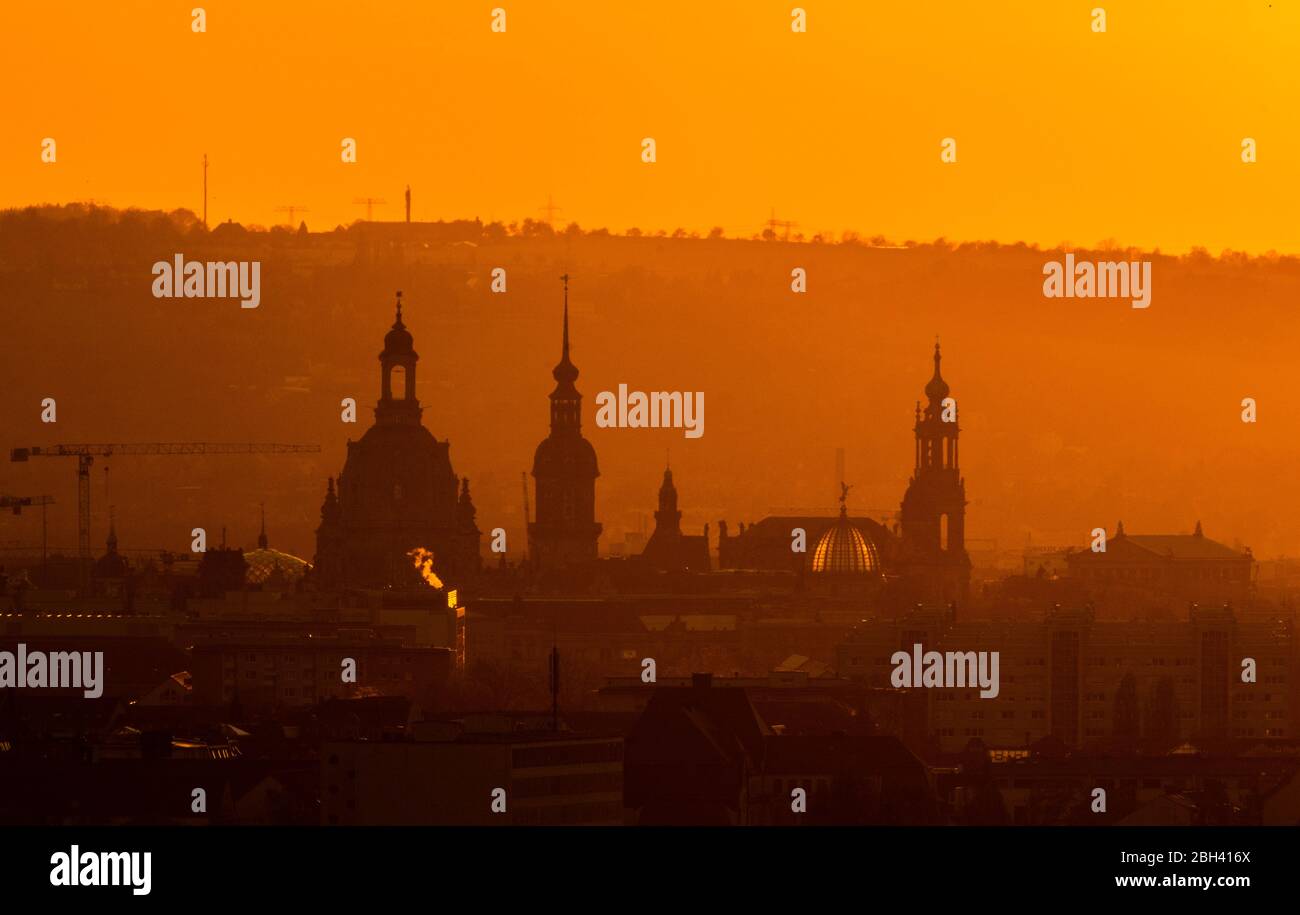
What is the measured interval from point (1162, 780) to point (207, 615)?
271 ft

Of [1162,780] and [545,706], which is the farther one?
[545,706]

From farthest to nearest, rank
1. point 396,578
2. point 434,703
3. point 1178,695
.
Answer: point 396,578, point 1178,695, point 434,703

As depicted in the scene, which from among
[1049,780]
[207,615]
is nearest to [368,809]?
[1049,780]

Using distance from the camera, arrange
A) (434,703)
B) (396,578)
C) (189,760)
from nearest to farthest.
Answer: (189,760) < (434,703) < (396,578)

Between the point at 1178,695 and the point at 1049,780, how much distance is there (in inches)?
2144
